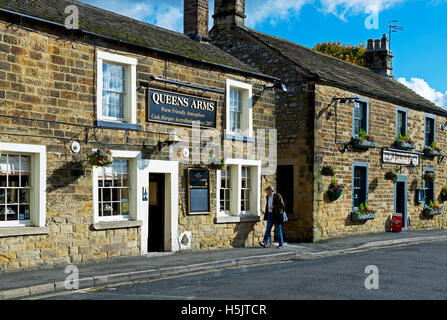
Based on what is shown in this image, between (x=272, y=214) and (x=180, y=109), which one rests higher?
(x=180, y=109)

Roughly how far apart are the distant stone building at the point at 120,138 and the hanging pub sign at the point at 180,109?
0.11 feet

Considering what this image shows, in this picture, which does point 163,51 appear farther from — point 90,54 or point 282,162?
point 282,162

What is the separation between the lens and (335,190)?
19.5m

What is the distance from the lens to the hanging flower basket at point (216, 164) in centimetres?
1541

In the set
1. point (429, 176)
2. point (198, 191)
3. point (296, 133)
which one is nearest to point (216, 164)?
point (198, 191)

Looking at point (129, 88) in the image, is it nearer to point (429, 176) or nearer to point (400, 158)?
point (400, 158)

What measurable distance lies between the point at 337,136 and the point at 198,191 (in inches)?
296

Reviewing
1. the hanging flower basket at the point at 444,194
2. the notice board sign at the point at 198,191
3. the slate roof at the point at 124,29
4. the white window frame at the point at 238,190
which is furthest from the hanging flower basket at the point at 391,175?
the notice board sign at the point at 198,191

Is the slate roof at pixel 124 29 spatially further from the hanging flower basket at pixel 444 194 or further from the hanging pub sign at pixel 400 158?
the hanging flower basket at pixel 444 194

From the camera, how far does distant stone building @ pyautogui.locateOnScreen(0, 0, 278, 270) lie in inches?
444

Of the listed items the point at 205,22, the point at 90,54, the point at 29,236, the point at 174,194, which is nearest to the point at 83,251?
the point at 29,236

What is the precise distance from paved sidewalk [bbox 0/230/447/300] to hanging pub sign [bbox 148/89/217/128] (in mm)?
3642

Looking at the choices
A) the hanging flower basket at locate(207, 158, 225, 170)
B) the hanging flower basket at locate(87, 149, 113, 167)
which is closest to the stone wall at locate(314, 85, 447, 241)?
the hanging flower basket at locate(207, 158, 225, 170)

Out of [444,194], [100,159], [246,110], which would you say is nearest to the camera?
[100,159]
